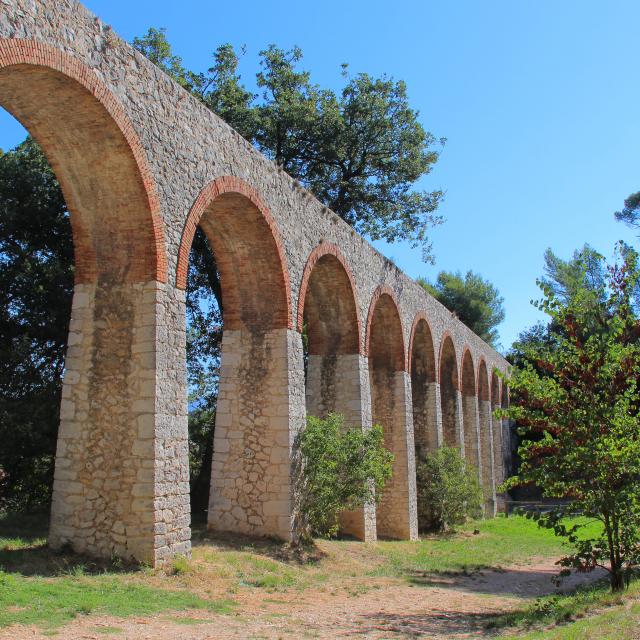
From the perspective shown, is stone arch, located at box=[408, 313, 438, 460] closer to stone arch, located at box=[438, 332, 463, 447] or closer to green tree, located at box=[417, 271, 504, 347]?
stone arch, located at box=[438, 332, 463, 447]

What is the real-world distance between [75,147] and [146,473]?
3.51 m

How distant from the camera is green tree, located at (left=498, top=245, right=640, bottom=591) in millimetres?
6582

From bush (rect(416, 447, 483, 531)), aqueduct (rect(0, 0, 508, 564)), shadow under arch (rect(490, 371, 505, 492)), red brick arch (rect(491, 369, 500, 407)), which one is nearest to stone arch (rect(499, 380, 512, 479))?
shadow under arch (rect(490, 371, 505, 492))

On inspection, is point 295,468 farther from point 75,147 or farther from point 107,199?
point 75,147

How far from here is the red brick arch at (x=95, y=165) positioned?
6.93 meters

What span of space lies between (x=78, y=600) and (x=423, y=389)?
1353 cm

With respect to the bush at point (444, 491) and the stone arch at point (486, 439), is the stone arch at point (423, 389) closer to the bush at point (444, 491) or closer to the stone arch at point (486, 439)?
the bush at point (444, 491)

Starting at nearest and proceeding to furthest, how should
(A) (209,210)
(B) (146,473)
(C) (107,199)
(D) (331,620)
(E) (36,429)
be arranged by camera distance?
(D) (331,620) < (B) (146,473) < (C) (107,199) < (A) (209,210) < (E) (36,429)

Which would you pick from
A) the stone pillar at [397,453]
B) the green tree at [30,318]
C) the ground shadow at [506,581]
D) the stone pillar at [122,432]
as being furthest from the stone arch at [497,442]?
the stone pillar at [122,432]

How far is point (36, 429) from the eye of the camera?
37.0ft

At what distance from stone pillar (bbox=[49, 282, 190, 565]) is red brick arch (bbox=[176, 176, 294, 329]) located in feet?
8.42

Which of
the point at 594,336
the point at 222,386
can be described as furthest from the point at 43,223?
the point at 594,336

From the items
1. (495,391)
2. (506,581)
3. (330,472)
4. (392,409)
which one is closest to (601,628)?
(506,581)

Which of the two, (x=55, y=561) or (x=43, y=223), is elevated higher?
(x=43, y=223)
